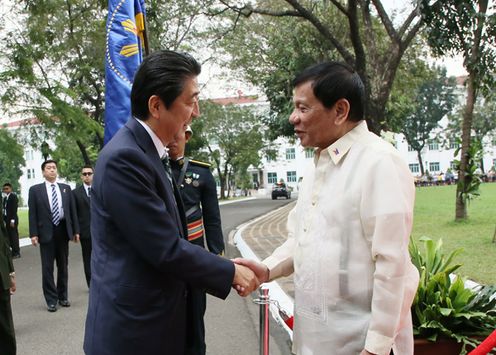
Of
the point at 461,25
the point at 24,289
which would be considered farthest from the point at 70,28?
the point at 461,25

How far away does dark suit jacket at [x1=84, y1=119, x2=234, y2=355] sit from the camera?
70.6 inches

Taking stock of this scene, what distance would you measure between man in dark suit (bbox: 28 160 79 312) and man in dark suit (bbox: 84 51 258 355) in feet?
16.7

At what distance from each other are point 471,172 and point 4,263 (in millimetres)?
11029

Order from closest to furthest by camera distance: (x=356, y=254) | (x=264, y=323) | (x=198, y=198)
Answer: (x=356, y=254)
(x=264, y=323)
(x=198, y=198)

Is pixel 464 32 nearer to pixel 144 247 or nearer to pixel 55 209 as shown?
pixel 55 209

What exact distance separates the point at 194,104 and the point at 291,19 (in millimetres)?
16367

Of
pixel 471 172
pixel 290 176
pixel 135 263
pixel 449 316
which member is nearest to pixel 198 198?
pixel 449 316

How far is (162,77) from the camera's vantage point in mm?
1923

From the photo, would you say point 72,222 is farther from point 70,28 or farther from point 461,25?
point 70,28

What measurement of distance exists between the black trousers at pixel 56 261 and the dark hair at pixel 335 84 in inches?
213

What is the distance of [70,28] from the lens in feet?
50.8

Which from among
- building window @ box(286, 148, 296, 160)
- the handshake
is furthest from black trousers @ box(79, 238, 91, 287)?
building window @ box(286, 148, 296, 160)

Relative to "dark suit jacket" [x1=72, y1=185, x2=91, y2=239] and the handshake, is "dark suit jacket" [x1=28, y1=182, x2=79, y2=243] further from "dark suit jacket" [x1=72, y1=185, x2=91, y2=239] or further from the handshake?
the handshake

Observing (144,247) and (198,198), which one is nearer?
(144,247)
